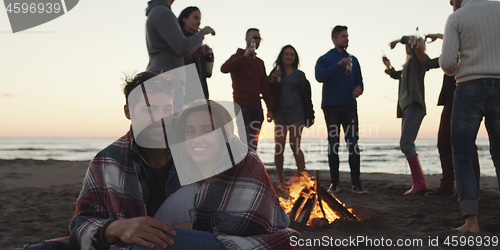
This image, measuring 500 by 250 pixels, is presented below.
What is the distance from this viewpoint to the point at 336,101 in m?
5.07

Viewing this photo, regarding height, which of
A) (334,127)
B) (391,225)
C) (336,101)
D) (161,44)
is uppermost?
(161,44)

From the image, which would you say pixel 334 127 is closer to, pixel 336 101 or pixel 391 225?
pixel 336 101

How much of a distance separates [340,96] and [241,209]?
368cm

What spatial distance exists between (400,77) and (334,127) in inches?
48.9

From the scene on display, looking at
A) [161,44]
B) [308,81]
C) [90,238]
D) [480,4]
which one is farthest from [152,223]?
[308,81]

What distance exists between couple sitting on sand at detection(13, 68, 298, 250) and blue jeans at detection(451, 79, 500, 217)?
1807mm

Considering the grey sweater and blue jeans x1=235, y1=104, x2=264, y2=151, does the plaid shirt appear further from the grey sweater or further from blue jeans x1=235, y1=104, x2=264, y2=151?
blue jeans x1=235, y1=104, x2=264, y2=151

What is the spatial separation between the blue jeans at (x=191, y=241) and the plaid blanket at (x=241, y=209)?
49mm

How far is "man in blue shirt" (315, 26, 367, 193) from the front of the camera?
198 inches

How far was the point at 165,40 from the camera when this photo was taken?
116 inches

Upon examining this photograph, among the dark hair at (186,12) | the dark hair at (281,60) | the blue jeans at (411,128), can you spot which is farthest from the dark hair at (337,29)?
the dark hair at (186,12)

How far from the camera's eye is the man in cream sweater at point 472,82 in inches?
110

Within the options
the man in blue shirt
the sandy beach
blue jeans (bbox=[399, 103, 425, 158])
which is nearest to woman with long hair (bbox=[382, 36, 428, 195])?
blue jeans (bbox=[399, 103, 425, 158])

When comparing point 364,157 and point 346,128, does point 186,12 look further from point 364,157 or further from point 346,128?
point 364,157
